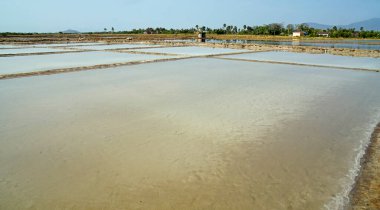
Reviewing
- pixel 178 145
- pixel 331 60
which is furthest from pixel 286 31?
pixel 178 145

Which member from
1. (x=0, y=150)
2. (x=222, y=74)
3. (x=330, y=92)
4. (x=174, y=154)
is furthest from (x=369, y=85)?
(x=0, y=150)

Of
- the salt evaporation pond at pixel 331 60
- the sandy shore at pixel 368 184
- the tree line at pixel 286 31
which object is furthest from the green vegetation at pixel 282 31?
the sandy shore at pixel 368 184

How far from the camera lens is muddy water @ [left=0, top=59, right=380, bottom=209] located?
107 inches

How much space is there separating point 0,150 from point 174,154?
199 cm

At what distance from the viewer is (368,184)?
2.96 m

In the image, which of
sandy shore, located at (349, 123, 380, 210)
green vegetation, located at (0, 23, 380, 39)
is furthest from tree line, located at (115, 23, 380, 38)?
sandy shore, located at (349, 123, 380, 210)

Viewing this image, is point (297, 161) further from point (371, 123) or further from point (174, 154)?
point (371, 123)

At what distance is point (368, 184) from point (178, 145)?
6.69 ft

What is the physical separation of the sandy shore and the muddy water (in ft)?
0.40

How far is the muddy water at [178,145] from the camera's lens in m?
2.73

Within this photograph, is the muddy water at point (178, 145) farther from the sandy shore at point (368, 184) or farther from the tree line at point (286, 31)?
the tree line at point (286, 31)

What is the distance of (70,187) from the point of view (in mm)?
2828

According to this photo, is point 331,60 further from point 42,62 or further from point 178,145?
point 178,145

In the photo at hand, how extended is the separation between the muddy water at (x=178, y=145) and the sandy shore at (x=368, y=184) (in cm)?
12
